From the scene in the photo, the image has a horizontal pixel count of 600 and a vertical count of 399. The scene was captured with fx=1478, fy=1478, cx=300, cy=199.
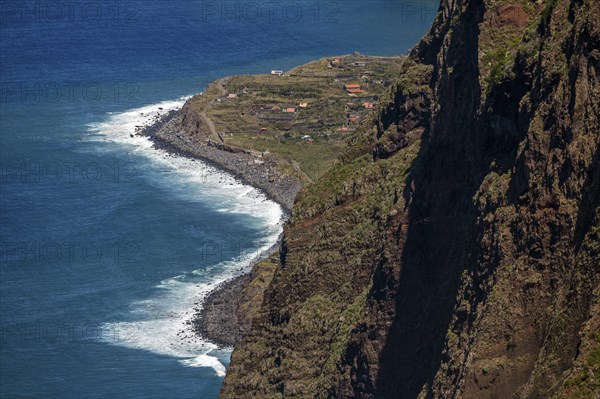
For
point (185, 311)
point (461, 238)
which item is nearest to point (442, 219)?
point (461, 238)

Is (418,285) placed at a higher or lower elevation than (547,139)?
lower

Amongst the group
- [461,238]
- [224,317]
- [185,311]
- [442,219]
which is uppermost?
[461,238]

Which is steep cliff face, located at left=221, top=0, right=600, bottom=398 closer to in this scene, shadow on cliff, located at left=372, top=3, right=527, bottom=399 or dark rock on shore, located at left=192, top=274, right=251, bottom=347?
shadow on cliff, located at left=372, top=3, right=527, bottom=399

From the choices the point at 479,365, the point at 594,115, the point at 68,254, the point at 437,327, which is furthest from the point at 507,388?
the point at 68,254

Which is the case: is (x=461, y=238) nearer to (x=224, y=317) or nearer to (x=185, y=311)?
(x=224, y=317)

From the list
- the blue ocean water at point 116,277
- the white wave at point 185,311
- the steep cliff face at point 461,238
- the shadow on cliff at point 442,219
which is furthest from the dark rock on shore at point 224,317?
the shadow on cliff at point 442,219

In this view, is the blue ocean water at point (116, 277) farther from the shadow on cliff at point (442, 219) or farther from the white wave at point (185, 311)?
the shadow on cliff at point (442, 219)

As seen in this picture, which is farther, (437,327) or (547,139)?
(437,327)

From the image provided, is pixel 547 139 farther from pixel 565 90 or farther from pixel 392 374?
pixel 392 374
